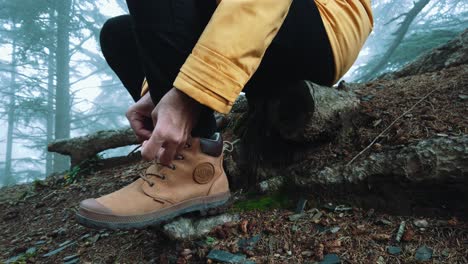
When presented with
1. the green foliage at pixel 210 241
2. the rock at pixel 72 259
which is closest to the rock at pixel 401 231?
the green foliage at pixel 210 241

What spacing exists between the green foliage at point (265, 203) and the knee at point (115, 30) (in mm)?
1278

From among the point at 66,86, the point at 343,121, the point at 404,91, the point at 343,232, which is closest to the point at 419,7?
the point at 404,91

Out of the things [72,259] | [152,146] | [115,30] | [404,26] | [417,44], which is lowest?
[72,259]

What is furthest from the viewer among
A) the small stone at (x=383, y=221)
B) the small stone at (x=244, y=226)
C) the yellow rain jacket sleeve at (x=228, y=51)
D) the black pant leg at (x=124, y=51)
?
the black pant leg at (x=124, y=51)

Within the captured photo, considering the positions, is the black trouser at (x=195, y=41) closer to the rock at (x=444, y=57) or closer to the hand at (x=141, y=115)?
the hand at (x=141, y=115)

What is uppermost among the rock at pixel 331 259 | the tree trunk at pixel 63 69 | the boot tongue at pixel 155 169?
the boot tongue at pixel 155 169

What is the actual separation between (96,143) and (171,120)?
10.5 feet

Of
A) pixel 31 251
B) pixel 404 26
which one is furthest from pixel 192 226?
pixel 404 26

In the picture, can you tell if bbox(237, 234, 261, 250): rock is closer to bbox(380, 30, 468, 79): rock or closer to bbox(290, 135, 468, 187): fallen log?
bbox(290, 135, 468, 187): fallen log

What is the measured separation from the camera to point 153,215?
1.34m

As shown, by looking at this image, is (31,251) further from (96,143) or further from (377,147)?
(96,143)

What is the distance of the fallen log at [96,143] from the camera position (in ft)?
12.6

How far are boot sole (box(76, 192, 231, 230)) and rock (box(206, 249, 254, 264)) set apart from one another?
0.75ft

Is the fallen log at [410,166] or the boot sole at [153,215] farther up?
the fallen log at [410,166]
